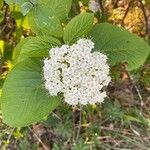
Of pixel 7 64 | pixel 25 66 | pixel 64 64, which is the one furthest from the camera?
pixel 7 64

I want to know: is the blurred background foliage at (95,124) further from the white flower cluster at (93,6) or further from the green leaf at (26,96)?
the green leaf at (26,96)

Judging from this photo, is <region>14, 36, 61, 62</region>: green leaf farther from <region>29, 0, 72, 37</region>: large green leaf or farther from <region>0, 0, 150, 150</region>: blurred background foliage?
<region>0, 0, 150, 150</region>: blurred background foliage

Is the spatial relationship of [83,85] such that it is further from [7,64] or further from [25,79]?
[7,64]

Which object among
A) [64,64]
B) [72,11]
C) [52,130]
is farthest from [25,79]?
[52,130]

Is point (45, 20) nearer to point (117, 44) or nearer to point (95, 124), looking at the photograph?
point (117, 44)

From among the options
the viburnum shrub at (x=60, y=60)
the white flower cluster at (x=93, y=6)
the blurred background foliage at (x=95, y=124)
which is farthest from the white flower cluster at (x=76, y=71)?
the blurred background foliage at (x=95, y=124)

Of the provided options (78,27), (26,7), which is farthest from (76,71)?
(26,7)
